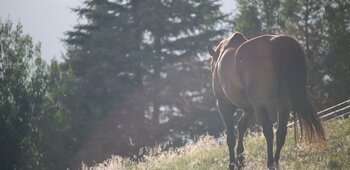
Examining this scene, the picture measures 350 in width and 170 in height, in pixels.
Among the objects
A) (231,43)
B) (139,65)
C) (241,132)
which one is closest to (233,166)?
(241,132)

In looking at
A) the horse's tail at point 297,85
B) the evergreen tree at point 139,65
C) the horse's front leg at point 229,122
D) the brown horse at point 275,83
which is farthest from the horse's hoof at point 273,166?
the evergreen tree at point 139,65

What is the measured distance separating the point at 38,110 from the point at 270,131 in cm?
3147

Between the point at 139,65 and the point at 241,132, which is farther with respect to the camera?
the point at 139,65

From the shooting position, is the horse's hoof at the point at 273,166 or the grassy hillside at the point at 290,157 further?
the grassy hillside at the point at 290,157

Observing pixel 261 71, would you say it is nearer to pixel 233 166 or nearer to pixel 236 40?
pixel 236 40

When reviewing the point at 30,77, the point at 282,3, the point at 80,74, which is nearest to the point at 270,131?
the point at 282,3

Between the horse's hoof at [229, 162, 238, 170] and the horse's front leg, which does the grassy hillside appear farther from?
the horse's front leg

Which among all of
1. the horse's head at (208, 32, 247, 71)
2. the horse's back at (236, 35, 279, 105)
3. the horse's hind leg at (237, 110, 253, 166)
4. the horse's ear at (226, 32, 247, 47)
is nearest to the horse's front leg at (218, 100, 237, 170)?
the horse's hind leg at (237, 110, 253, 166)

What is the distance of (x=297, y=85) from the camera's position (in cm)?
784

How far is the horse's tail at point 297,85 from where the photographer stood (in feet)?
25.6

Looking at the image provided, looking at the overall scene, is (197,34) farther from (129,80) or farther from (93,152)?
(93,152)

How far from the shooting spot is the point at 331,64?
31.1 meters

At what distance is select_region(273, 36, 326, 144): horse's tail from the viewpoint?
25.6ft

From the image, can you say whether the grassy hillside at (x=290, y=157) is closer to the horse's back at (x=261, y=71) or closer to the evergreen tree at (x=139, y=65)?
the horse's back at (x=261, y=71)
